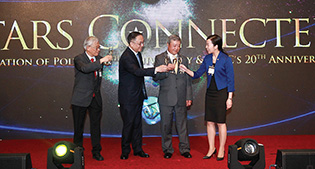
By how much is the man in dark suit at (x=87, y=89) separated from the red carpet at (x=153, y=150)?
0.37m

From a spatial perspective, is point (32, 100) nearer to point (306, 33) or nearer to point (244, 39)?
point (244, 39)

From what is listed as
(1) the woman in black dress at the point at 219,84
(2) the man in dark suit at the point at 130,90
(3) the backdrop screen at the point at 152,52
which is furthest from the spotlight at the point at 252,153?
(3) the backdrop screen at the point at 152,52

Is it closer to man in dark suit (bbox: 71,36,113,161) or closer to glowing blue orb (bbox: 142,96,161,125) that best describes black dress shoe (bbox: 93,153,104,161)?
man in dark suit (bbox: 71,36,113,161)

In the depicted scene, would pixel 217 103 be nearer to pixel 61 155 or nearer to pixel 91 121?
pixel 91 121

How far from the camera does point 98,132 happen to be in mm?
4281

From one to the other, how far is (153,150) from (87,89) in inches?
55.5

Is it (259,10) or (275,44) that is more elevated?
(259,10)

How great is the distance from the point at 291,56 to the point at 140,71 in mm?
3108

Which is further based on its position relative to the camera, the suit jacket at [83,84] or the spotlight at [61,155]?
the suit jacket at [83,84]

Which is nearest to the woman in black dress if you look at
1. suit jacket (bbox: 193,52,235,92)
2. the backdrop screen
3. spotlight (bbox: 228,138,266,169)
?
suit jacket (bbox: 193,52,235,92)

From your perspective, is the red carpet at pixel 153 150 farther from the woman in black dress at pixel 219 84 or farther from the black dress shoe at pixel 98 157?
the woman in black dress at pixel 219 84

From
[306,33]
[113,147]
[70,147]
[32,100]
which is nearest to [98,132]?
[113,147]

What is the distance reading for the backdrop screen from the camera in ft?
18.5

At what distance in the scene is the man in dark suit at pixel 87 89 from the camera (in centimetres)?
394
